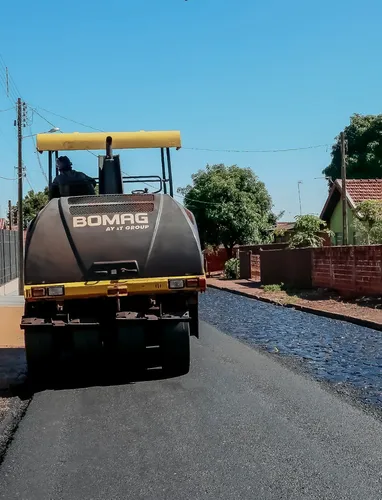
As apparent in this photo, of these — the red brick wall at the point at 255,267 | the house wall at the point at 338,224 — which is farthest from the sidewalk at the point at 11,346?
the house wall at the point at 338,224

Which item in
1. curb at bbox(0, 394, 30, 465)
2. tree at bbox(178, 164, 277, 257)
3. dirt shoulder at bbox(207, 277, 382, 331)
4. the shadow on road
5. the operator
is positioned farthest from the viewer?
tree at bbox(178, 164, 277, 257)

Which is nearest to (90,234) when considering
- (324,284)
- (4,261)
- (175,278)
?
(175,278)

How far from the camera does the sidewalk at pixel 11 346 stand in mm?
10053

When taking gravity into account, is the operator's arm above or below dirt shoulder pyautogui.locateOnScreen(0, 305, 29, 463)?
above

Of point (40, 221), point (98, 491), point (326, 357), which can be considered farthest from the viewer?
point (326, 357)

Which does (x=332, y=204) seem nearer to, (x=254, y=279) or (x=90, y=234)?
(x=254, y=279)

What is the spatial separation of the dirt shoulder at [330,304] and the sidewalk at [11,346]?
24.4 feet

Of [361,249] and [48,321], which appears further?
[361,249]

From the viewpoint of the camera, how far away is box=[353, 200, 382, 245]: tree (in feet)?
92.4

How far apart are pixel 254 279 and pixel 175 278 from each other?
30.6 meters

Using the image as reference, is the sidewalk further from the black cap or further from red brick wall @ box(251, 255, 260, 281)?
red brick wall @ box(251, 255, 260, 281)

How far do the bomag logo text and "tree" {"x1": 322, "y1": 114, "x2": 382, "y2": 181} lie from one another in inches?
1681

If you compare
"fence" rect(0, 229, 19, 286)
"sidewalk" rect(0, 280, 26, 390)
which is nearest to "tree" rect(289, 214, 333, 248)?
"sidewalk" rect(0, 280, 26, 390)

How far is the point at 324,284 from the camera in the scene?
23906 mm
